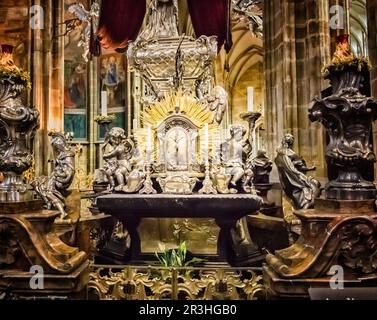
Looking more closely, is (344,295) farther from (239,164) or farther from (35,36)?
(35,36)

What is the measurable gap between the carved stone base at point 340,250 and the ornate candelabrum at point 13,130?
2.34 metres

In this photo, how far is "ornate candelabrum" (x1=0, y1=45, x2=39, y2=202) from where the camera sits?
10.8 ft

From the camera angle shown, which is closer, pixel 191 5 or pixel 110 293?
pixel 110 293

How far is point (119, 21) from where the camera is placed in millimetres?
7066

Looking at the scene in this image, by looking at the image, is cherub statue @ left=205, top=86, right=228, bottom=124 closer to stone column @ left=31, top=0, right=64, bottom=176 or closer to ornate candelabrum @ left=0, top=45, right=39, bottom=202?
ornate candelabrum @ left=0, top=45, right=39, bottom=202

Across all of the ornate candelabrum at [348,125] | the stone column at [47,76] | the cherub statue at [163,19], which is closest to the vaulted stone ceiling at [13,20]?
the stone column at [47,76]

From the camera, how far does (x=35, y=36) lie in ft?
25.9

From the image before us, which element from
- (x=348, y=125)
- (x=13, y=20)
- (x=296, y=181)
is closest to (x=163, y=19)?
(x=296, y=181)

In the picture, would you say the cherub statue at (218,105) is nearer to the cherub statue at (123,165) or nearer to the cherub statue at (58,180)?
the cherub statue at (123,165)

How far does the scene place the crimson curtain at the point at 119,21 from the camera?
22.9ft

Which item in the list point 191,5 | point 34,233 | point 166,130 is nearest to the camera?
point 34,233

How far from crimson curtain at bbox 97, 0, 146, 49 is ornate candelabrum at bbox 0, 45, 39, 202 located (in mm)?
3833
